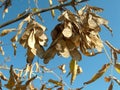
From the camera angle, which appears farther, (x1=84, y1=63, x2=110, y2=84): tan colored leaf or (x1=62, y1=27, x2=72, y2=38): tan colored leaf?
(x1=84, y1=63, x2=110, y2=84): tan colored leaf

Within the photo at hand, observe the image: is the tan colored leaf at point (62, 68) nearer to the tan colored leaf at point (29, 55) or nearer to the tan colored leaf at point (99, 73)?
the tan colored leaf at point (99, 73)

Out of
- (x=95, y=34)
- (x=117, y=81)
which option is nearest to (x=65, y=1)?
(x=95, y=34)

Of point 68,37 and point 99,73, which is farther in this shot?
point 99,73

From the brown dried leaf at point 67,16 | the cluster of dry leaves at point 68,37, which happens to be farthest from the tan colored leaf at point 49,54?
the brown dried leaf at point 67,16

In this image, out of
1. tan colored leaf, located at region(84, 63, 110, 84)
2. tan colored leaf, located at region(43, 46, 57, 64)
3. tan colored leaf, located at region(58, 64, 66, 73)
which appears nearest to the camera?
tan colored leaf, located at region(43, 46, 57, 64)

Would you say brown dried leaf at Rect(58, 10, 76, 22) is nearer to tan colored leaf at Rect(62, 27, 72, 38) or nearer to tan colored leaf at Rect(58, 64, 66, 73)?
tan colored leaf at Rect(62, 27, 72, 38)

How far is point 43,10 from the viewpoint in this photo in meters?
1.41

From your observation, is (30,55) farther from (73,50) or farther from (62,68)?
(62,68)

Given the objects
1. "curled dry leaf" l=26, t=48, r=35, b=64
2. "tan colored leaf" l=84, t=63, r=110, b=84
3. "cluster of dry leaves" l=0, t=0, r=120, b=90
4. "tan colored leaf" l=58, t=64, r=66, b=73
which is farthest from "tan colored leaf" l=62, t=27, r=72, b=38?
"tan colored leaf" l=58, t=64, r=66, b=73

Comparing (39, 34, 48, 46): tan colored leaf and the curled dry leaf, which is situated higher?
(39, 34, 48, 46): tan colored leaf

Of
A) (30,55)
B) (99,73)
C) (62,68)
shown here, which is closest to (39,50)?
(30,55)

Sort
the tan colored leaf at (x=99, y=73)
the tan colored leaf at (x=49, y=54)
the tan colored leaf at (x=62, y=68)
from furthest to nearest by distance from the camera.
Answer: the tan colored leaf at (x=62, y=68) < the tan colored leaf at (x=99, y=73) < the tan colored leaf at (x=49, y=54)

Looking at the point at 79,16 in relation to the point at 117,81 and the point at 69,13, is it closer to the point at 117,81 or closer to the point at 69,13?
the point at 69,13

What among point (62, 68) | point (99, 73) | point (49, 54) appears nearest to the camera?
point (49, 54)
